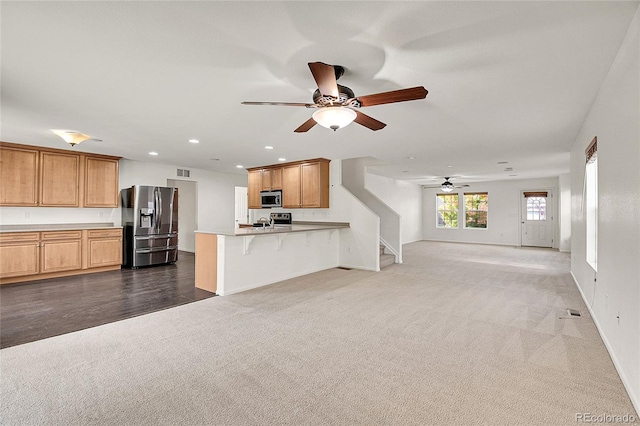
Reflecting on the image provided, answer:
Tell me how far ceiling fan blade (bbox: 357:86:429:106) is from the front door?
405 inches

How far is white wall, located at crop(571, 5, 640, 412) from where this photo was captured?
1.87 m

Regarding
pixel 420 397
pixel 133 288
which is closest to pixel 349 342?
pixel 420 397

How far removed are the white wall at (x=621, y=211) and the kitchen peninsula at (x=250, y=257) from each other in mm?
3795

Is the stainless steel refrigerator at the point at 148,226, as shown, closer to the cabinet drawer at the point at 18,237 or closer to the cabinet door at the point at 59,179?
the cabinet door at the point at 59,179

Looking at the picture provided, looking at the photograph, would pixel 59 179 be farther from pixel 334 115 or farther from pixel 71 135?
pixel 334 115

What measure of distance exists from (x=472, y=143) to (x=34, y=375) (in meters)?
5.78

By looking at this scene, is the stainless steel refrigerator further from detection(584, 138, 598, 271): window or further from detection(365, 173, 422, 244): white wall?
detection(584, 138, 598, 271): window

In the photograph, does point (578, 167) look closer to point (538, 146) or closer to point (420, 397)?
point (538, 146)

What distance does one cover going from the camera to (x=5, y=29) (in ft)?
6.17

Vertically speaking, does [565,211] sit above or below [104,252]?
above

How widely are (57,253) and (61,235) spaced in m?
0.32

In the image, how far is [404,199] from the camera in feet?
36.9

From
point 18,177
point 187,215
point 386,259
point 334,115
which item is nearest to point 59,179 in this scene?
point 18,177

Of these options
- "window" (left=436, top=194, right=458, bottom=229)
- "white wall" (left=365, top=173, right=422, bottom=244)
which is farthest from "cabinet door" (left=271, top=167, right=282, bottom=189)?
"window" (left=436, top=194, right=458, bottom=229)
